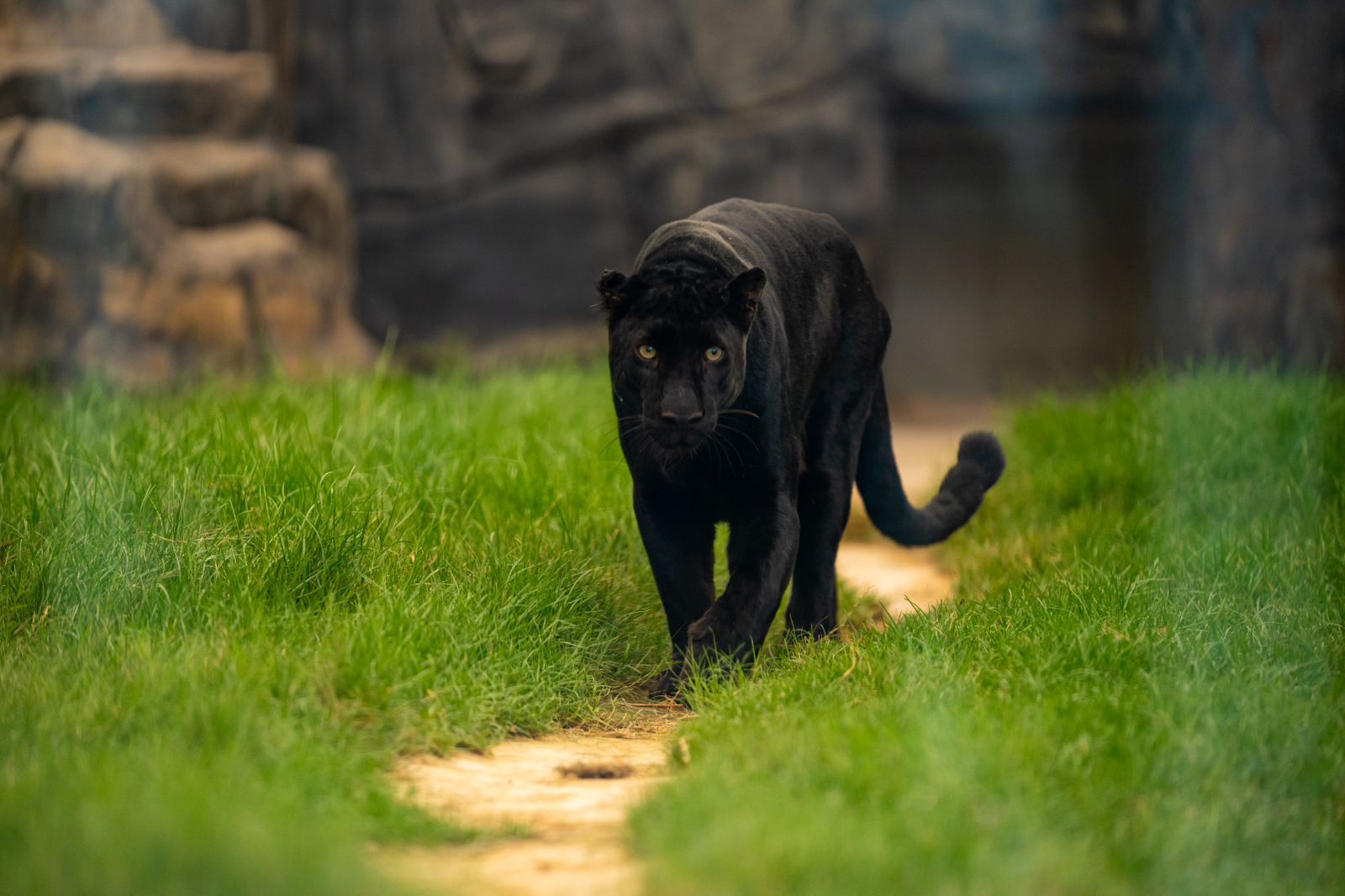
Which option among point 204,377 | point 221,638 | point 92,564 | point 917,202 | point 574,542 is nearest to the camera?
point 221,638

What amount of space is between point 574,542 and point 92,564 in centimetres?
143

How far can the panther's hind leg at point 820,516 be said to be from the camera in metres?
4.06

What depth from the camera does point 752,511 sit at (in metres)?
3.69

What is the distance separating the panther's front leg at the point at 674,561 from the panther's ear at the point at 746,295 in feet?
1.67

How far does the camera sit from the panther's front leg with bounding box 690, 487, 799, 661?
11.7 ft

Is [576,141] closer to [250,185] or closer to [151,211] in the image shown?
[250,185]

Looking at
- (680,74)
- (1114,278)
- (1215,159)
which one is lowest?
(1114,278)

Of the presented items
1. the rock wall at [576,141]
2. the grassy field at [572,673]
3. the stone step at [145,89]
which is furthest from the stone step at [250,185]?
the grassy field at [572,673]

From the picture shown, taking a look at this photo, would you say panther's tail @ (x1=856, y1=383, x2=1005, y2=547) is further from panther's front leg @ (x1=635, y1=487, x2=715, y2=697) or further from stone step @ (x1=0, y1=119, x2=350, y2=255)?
stone step @ (x1=0, y1=119, x2=350, y2=255)

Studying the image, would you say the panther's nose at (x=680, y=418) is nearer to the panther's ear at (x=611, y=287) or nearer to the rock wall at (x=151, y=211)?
the panther's ear at (x=611, y=287)

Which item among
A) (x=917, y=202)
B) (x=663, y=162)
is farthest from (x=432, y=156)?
(x=917, y=202)

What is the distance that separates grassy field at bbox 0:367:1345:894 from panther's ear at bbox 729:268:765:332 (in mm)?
871

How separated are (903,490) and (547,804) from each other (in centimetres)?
196

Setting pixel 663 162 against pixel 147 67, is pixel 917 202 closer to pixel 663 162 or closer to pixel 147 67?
pixel 663 162
